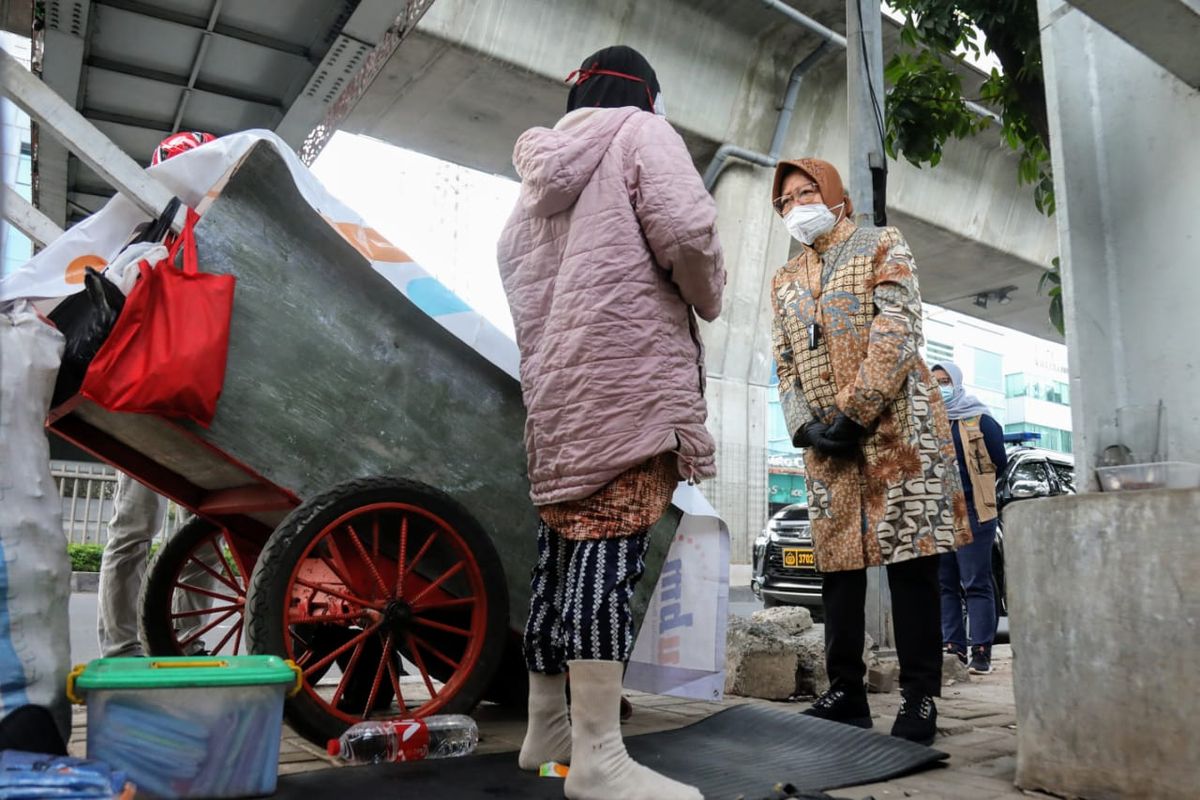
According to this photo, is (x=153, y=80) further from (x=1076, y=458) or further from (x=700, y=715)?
(x=1076, y=458)

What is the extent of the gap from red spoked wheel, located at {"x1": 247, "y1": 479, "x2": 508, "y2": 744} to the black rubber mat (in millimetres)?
240

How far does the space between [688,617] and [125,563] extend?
2.13 meters

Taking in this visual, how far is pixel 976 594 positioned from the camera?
17.2 feet

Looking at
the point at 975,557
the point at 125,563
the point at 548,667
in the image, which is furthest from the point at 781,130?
the point at 548,667

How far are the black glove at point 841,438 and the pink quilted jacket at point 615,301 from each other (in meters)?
0.76

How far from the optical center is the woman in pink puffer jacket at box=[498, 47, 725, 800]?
2.11 metres

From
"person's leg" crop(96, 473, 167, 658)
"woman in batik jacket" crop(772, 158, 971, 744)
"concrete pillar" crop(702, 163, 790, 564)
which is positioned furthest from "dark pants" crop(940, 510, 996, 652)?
"concrete pillar" crop(702, 163, 790, 564)

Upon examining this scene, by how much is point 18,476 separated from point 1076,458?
2513 millimetres

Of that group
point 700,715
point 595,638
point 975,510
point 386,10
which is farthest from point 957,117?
point 595,638

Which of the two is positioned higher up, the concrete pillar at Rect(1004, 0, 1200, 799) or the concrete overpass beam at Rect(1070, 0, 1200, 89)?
the concrete overpass beam at Rect(1070, 0, 1200, 89)

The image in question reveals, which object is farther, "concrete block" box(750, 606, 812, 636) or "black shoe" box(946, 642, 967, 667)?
"black shoe" box(946, 642, 967, 667)

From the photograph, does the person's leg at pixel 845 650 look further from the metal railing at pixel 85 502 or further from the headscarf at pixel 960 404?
the metal railing at pixel 85 502

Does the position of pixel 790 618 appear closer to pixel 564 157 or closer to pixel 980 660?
pixel 980 660

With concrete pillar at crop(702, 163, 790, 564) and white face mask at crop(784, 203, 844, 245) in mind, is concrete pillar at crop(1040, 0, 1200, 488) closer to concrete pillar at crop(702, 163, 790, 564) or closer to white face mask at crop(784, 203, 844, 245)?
white face mask at crop(784, 203, 844, 245)
